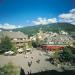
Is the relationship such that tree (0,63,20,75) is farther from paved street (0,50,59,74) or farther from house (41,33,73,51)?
house (41,33,73,51)

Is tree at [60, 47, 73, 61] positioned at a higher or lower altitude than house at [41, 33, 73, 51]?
lower

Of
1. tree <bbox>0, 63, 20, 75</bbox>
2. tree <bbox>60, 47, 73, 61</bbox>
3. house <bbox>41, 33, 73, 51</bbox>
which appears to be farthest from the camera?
house <bbox>41, 33, 73, 51</bbox>

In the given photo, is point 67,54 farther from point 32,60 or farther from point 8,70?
point 8,70

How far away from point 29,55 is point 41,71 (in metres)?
2.36

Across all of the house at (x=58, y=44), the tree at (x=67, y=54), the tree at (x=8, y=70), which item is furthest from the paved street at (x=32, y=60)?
the tree at (x=8, y=70)

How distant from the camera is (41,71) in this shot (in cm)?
782

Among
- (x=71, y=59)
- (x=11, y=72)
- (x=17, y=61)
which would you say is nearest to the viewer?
(x=11, y=72)

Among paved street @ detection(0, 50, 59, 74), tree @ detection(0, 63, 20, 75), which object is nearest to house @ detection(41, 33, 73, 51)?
paved street @ detection(0, 50, 59, 74)

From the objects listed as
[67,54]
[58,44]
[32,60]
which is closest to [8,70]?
[32,60]

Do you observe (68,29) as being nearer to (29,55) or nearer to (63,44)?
(63,44)

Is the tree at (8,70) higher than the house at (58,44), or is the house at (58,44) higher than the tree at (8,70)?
the house at (58,44)

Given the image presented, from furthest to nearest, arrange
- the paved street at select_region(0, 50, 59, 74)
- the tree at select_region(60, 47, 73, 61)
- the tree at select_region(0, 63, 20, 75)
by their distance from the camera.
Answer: the tree at select_region(60, 47, 73, 61), the paved street at select_region(0, 50, 59, 74), the tree at select_region(0, 63, 20, 75)

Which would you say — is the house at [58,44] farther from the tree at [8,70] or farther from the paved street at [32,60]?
the tree at [8,70]

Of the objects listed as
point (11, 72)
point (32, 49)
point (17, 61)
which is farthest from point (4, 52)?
point (11, 72)
